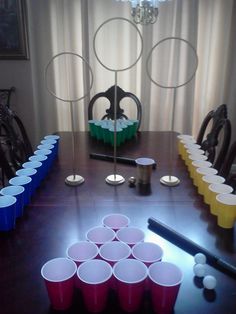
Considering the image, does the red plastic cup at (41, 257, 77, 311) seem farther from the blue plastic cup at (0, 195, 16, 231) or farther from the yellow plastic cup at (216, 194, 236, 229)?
the yellow plastic cup at (216, 194, 236, 229)

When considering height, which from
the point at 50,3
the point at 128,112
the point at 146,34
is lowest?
the point at 128,112

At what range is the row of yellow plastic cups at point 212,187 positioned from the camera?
92 cm

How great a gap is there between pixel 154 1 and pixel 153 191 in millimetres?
1228

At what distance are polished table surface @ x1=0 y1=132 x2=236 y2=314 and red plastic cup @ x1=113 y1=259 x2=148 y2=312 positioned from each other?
27mm

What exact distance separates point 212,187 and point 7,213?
680 millimetres

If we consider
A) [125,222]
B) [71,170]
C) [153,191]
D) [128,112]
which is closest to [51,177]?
[71,170]

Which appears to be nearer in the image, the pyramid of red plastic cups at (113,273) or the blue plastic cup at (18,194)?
the pyramid of red plastic cups at (113,273)

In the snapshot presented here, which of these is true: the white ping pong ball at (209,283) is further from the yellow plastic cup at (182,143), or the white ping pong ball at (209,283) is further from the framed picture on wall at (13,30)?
the framed picture on wall at (13,30)

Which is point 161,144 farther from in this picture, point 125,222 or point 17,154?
point 125,222

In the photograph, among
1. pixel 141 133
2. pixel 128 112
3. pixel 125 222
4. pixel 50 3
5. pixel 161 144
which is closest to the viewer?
pixel 125 222

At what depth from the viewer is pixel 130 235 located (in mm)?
803

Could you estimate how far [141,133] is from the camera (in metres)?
2.07

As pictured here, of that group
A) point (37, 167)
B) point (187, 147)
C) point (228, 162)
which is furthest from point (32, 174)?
point (228, 162)

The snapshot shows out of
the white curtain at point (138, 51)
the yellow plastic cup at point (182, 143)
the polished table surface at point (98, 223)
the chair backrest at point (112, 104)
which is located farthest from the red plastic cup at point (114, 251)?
the white curtain at point (138, 51)
